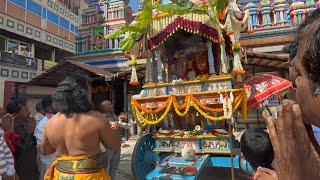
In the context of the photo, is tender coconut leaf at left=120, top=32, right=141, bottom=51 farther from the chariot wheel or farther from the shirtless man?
the shirtless man

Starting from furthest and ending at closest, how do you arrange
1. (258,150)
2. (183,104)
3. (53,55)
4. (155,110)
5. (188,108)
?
(53,55)
(155,110)
(183,104)
(188,108)
(258,150)

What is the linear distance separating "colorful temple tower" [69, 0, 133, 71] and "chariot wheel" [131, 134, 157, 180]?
7760 millimetres

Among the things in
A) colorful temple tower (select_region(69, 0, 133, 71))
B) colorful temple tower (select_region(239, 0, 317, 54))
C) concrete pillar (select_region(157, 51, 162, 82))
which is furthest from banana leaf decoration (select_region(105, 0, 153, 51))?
colorful temple tower (select_region(69, 0, 133, 71))

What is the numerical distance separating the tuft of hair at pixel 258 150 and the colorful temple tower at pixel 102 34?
10568 millimetres

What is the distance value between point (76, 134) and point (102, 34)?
1212cm

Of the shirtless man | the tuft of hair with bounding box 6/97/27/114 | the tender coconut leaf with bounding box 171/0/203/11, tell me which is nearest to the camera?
the shirtless man

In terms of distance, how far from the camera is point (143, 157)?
4.74 meters

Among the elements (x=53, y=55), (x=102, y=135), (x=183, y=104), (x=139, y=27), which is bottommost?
(x=102, y=135)

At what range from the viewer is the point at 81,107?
2.25m

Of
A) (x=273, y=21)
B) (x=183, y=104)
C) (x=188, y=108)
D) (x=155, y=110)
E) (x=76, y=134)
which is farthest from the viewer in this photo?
(x=273, y=21)

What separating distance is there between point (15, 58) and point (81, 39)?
16.5ft

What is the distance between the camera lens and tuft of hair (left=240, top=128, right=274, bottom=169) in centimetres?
200

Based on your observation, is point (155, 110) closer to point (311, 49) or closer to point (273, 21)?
point (311, 49)

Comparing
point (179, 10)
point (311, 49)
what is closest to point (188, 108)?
point (179, 10)
